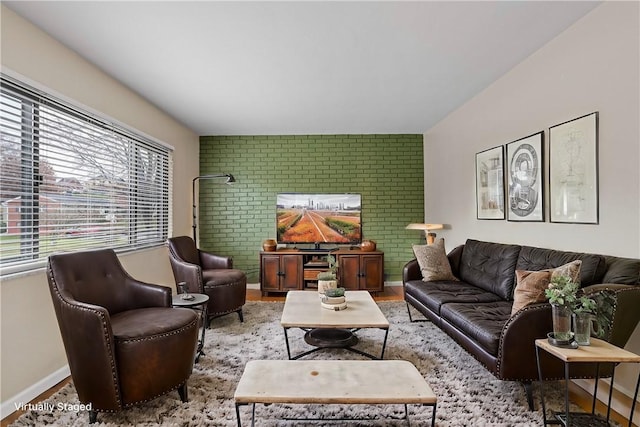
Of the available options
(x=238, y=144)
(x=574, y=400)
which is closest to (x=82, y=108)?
(x=238, y=144)

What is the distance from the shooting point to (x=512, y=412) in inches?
81.8

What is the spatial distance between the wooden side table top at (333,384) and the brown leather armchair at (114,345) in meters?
0.57

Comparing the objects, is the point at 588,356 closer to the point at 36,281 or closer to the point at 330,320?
the point at 330,320

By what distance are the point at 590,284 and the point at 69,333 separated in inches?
126

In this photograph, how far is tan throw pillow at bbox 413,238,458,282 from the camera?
3768 millimetres

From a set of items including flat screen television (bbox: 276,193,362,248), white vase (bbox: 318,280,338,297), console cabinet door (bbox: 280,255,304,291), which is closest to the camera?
white vase (bbox: 318,280,338,297)

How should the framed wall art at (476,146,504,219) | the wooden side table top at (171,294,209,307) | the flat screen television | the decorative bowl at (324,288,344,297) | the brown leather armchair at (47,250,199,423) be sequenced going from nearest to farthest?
the brown leather armchair at (47,250,199,423) → the wooden side table top at (171,294,209,307) → the decorative bowl at (324,288,344,297) → the framed wall art at (476,146,504,219) → the flat screen television

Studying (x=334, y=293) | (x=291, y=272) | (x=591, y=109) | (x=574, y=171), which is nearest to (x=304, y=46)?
(x=334, y=293)

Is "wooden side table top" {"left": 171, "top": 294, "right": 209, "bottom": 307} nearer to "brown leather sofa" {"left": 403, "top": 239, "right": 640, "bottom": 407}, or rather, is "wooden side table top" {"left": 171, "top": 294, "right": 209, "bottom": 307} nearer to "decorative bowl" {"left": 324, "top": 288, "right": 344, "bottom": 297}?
"decorative bowl" {"left": 324, "top": 288, "right": 344, "bottom": 297}

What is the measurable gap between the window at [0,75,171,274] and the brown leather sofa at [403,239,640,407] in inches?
122

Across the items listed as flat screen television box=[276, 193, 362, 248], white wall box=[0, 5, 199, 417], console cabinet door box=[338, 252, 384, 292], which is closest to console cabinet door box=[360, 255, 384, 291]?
console cabinet door box=[338, 252, 384, 292]

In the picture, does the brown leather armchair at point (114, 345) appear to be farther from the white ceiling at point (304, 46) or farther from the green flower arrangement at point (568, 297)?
the green flower arrangement at point (568, 297)

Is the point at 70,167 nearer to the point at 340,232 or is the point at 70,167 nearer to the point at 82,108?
the point at 82,108

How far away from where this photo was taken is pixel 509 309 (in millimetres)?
2705
